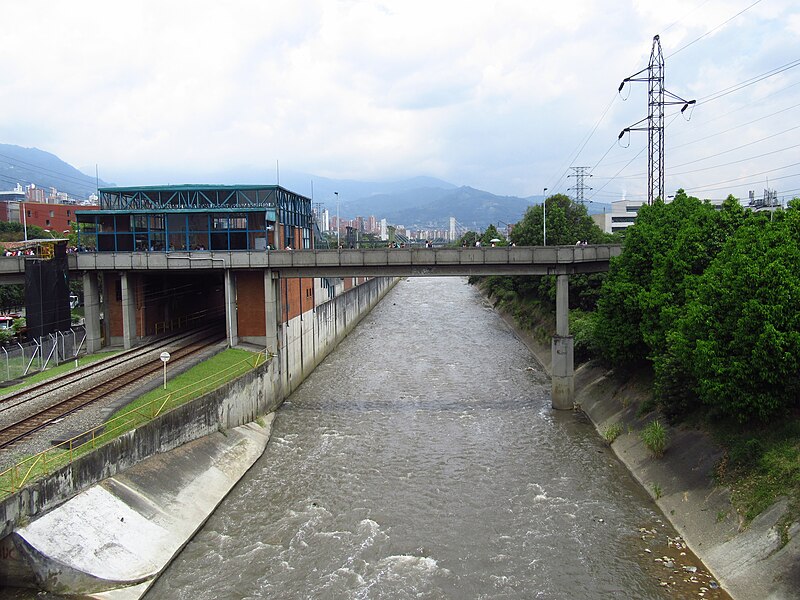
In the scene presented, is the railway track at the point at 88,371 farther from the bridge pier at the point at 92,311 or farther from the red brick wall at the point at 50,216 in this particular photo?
the red brick wall at the point at 50,216

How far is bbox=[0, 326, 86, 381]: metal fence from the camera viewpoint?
113 ft

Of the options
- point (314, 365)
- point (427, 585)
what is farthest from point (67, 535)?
point (314, 365)

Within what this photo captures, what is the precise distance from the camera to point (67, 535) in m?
19.7

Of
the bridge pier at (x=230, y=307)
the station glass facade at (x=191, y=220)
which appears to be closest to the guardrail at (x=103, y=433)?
the bridge pier at (x=230, y=307)

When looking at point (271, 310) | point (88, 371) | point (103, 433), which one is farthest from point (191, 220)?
point (103, 433)

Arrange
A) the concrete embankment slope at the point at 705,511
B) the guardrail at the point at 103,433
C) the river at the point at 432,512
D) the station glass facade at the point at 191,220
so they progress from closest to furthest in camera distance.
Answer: the concrete embankment slope at the point at 705,511, the guardrail at the point at 103,433, the river at the point at 432,512, the station glass facade at the point at 191,220

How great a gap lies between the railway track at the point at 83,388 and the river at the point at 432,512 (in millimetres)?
7980

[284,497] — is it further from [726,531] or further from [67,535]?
[726,531]

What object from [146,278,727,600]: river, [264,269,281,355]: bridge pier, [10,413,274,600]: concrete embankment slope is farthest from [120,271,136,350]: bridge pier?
[10,413,274,600]: concrete embankment slope

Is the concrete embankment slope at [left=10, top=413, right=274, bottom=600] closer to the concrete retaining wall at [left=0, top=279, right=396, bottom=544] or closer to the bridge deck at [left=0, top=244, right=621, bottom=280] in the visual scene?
the concrete retaining wall at [left=0, top=279, right=396, bottom=544]

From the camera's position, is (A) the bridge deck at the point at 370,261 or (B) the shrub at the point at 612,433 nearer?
(B) the shrub at the point at 612,433

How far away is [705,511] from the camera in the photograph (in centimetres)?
2327

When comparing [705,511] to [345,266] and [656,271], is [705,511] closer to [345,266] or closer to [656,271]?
[656,271]

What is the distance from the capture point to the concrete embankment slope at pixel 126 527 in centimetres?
1888
